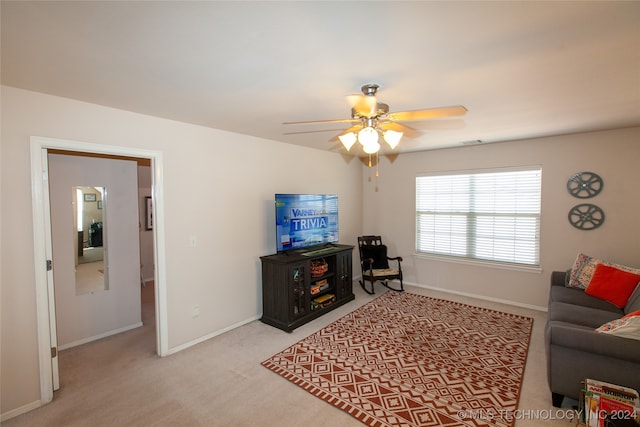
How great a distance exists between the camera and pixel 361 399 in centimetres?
241

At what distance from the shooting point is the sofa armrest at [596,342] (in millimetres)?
1979

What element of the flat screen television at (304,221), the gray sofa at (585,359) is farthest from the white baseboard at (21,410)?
the gray sofa at (585,359)

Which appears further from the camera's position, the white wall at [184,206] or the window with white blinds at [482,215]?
the window with white blinds at [482,215]

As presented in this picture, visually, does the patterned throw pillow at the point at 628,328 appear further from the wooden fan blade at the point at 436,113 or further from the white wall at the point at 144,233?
the white wall at the point at 144,233

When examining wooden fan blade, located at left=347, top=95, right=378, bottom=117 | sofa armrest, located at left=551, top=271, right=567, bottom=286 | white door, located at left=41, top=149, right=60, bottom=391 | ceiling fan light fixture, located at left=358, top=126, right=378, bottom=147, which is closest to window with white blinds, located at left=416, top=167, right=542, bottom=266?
sofa armrest, located at left=551, top=271, right=567, bottom=286

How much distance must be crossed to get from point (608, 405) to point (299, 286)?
283 centimetres

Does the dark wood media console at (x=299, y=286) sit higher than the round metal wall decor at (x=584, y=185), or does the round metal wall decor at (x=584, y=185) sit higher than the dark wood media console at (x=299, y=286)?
the round metal wall decor at (x=584, y=185)

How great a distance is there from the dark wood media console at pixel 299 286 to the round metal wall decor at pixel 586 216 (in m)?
3.10

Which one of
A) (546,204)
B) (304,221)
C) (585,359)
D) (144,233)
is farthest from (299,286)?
(144,233)

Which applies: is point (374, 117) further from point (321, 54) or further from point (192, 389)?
point (192, 389)

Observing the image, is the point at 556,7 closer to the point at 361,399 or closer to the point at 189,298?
the point at 361,399

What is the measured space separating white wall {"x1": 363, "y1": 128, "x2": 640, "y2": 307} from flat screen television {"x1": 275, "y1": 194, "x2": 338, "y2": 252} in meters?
1.49

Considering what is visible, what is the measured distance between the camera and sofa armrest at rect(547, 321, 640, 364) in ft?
6.49

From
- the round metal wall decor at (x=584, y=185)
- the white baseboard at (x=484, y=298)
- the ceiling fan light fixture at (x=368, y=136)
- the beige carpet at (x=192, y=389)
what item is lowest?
the beige carpet at (x=192, y=389)
